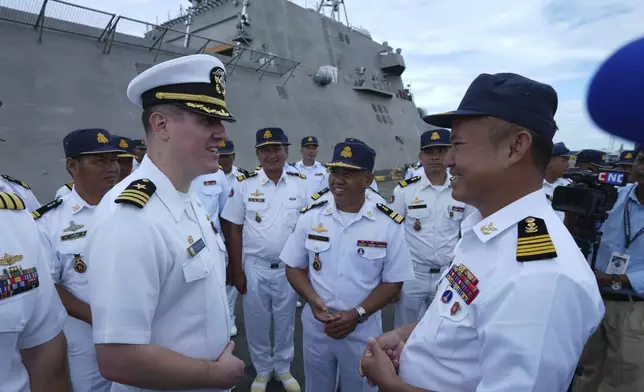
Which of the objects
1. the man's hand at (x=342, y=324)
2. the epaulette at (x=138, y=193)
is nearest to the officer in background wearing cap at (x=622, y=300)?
the man's hand at (x=342, y=324)

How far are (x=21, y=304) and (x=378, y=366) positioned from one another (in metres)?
1.38

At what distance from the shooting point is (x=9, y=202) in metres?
1.29

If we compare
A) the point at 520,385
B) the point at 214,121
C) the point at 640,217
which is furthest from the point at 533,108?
the point at 640,217

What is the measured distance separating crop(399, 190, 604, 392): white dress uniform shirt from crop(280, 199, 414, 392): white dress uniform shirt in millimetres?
1302

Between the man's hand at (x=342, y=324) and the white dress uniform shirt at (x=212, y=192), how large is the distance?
2752 millimetres

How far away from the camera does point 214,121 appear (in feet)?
4.77

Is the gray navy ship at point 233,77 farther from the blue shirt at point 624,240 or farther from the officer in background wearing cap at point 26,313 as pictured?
the blue shirt at point 624,240

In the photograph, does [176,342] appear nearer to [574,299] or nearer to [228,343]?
[228,343]

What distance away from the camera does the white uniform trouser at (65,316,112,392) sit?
237cm

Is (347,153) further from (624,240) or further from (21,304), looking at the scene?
(624,240)

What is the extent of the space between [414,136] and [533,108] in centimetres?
1968

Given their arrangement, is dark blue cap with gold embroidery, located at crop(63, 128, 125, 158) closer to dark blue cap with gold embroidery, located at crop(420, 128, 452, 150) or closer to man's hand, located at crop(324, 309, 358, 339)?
man's hand, located at crop(324, 309, 358, 339)

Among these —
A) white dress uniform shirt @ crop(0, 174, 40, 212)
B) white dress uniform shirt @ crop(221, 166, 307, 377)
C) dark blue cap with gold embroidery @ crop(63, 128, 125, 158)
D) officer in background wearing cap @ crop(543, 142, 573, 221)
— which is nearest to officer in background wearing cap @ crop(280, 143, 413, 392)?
white dress uniform shirt @ crop(221, 166, 307, 377)

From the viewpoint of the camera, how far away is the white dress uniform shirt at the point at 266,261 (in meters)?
3.60
